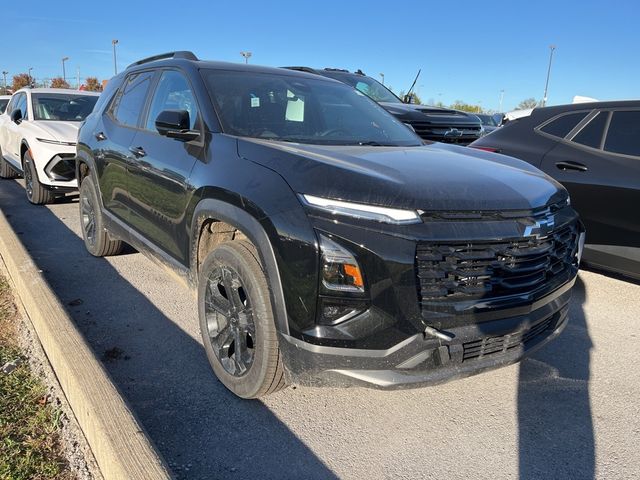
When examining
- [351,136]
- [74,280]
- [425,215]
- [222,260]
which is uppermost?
[351,136]

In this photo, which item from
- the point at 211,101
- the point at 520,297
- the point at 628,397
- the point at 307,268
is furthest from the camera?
the point at 211,101

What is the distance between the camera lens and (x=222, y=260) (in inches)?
108

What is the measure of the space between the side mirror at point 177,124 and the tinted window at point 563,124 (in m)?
3.46

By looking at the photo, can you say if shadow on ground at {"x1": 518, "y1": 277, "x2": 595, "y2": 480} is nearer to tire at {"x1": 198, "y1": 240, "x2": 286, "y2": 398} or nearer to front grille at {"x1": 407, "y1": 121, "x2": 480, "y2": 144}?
tire at {"x1": 198, "y1": 240, "x2": 286, "y2": 398}

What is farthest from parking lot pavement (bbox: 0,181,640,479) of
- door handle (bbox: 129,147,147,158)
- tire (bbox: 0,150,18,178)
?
tire (bbox: 0,150,18,178)

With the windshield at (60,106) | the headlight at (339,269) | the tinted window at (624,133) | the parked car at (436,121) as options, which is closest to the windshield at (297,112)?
the headlight at (339,269)

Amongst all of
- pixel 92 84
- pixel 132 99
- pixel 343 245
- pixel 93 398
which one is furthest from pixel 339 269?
pixel 92 84

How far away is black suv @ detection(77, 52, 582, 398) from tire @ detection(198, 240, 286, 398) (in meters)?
0.01

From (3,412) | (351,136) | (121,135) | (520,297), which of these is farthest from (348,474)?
(121,135)

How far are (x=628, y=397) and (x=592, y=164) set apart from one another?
217 centimetres

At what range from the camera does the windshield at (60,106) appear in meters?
8.32

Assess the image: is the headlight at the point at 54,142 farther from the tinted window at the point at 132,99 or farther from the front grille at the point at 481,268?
the front grille at the point at 481,268

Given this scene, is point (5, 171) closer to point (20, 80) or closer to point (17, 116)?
point (17, 116)

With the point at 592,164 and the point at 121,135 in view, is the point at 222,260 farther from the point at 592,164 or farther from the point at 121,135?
the point at 592,164
